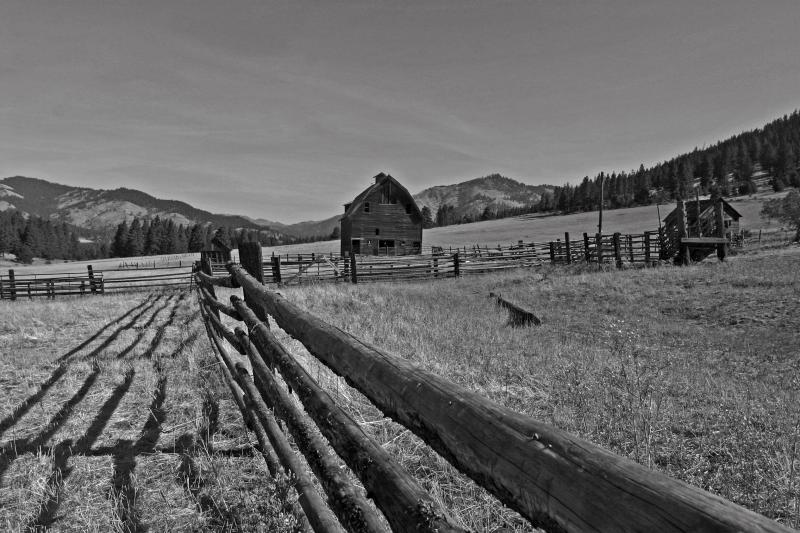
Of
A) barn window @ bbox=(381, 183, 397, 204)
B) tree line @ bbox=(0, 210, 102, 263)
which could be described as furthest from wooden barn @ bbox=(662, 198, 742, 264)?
tree line @ bbox=(0, 210, 102, 263)

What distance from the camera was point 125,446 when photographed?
416cm

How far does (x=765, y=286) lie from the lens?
12.8m

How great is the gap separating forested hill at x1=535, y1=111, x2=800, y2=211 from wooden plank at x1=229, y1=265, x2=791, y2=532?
11680cm

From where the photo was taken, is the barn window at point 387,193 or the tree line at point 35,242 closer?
the barn window at point 387,193

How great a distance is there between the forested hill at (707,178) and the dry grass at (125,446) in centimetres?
11504

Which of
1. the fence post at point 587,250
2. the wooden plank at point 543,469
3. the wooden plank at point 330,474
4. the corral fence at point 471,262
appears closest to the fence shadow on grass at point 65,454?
the wooden plank at point 330,474

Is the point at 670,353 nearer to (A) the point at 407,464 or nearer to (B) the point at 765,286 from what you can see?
(A) the point at 407,464

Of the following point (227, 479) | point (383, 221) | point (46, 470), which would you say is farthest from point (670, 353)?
point (383, 221)

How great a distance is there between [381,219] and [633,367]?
36.6 metres

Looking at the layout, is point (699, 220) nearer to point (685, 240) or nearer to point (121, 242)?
point (685, 240)

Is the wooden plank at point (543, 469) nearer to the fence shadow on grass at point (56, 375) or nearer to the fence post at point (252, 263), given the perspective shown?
the fence post at point (252, 263)

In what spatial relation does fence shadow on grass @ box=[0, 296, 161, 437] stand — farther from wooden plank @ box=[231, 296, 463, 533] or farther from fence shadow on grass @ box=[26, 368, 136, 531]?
wooden plank @ box=[231, 296, 463, 533]

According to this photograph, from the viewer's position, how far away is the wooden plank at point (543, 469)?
0.77 meters

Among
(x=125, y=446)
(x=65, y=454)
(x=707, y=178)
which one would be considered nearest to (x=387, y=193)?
(x=125, y=446)
